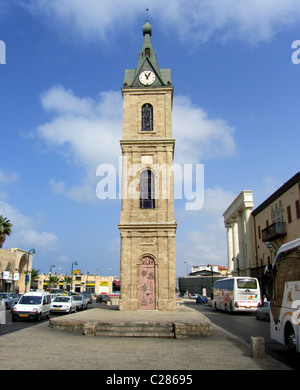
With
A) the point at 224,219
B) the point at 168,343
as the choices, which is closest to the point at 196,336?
the point at 168,343

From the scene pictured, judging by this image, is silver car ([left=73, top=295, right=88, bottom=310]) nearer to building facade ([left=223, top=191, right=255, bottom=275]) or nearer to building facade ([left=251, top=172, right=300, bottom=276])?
building facade ([left=251, top=172, right=300, bottom=276])

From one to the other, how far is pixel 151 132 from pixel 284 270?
17645mm

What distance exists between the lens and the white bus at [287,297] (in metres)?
9.59

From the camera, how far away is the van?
2023 cm

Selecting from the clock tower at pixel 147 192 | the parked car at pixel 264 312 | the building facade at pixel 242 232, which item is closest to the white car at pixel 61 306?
the clock tower at pixel 147 192

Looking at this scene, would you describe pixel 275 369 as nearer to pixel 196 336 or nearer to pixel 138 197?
pixel 196 336

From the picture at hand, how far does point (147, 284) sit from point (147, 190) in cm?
666

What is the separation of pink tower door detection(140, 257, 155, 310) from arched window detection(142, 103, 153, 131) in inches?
397

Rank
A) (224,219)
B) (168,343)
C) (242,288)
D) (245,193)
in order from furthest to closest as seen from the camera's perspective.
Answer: (224,219) → (245,193) → (242,288) → (168,343)

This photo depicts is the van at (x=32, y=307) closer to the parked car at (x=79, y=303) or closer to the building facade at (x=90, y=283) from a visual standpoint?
the parked car at (x=79, y=303)

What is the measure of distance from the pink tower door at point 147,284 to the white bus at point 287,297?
12540 mm

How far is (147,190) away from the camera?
25453mm

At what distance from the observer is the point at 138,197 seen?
2511cm

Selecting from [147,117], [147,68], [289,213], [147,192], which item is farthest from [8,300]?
[289,213]
